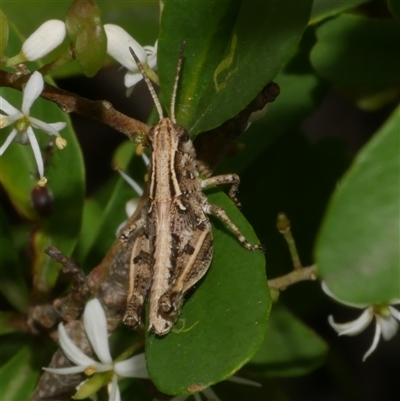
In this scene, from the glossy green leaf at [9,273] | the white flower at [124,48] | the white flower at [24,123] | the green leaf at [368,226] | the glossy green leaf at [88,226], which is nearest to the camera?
the green leaf at [368,226]

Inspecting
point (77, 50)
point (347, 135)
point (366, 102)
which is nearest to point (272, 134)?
point (366, 102)

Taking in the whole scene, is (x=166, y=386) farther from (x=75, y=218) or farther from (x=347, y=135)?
(x=347, y=135)

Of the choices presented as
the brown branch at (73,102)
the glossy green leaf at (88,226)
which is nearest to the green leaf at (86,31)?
the brown branch at (73,102)

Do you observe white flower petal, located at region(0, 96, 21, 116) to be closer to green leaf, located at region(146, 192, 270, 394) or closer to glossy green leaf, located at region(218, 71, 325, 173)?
green leaf, located at region(146, 192, 270, 394)

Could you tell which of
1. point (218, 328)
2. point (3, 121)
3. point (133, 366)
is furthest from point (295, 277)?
point (3, 121)

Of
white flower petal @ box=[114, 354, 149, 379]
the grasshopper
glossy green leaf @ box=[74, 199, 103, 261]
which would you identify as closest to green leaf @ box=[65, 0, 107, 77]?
the grasshopper

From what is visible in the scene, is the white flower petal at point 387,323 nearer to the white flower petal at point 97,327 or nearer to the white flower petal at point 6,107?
the white flower petal at point 97,327

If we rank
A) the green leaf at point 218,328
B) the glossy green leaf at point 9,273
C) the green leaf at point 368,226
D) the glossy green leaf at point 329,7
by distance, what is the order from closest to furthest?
the green leaf at point 368,226, the green leaf at point 218,328, the glossy green leaf at point 329,7, the glossy green leaf at point 9,273
